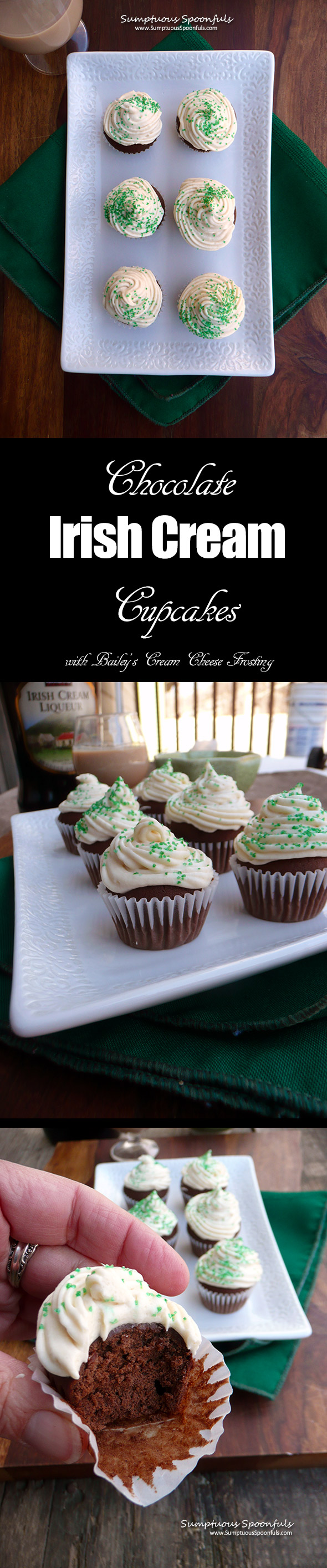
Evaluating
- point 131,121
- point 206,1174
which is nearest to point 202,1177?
point 206,1174

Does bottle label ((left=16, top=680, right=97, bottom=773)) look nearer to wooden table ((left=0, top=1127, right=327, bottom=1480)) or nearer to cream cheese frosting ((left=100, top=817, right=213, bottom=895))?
cream cheese frosting ((left=100, top=817, right=213, bottom=895))

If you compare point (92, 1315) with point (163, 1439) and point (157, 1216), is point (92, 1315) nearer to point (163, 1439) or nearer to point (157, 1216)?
point (163, 1439)

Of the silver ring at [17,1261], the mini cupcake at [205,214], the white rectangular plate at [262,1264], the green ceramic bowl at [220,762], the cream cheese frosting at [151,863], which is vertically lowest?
the white rectangular plate at [262,1264]

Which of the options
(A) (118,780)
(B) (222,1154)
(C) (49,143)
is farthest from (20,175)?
(B) (222,1154)

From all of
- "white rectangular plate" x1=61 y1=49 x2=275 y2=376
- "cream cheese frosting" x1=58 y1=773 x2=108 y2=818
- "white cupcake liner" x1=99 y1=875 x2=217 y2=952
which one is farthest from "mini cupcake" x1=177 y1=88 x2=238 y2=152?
"white cupcake liner" x1=99 y1=875 x2=217 y2=952

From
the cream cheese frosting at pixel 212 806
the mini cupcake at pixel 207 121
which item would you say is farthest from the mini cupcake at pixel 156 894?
the mini cupcake at pixel 207 121

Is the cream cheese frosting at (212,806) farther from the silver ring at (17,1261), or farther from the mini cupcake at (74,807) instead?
the silver ring at (17,1261)

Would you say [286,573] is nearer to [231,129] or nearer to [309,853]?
[309,853]
